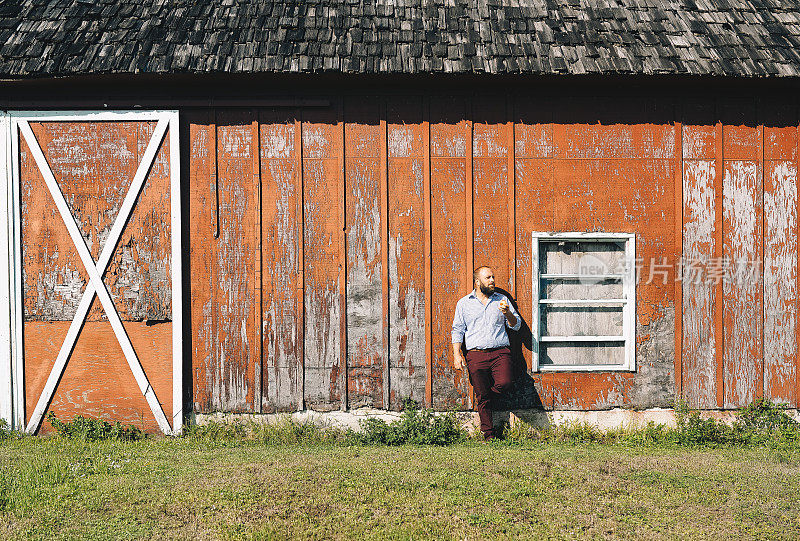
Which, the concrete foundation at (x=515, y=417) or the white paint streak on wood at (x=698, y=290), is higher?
the white paint streak on wood at (x=698, y=290)

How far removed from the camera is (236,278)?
661 centimetres

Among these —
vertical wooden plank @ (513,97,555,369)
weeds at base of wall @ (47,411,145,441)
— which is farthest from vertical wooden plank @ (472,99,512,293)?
weeds at base of wall @ (47,411,145,441)

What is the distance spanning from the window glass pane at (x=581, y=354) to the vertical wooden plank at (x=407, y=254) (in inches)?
52.2

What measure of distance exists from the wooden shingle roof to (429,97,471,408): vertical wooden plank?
2.16 ft

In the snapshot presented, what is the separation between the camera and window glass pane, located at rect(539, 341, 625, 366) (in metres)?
6.70

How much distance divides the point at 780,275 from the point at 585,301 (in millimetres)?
2140

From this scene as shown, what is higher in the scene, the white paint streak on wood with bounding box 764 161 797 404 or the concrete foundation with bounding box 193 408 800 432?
the white paint streak on wood with bounding box 764 161 797 404

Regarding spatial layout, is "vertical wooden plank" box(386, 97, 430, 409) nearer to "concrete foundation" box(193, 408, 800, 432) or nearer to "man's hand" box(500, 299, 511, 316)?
"concrete foundation" box(193, 408, 800, 432)

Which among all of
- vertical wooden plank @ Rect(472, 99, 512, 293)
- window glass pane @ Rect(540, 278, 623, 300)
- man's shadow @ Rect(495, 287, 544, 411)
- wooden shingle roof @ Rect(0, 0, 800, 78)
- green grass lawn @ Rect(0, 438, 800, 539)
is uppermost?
wooden shingle roof @ Rect(0, 0, 800, 78)

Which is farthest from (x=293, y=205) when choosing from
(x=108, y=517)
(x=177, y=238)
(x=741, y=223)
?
(x=741, y=223)

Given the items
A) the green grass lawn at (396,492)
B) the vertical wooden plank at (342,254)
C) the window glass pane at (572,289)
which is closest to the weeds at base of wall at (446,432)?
the green grass lawn at (396,492)

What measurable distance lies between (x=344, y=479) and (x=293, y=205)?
2.97m

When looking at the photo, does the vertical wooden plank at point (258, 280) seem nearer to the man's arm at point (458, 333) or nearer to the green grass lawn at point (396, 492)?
the green grass lawn at point (396, 492)

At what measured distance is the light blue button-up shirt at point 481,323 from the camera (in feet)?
20.4
